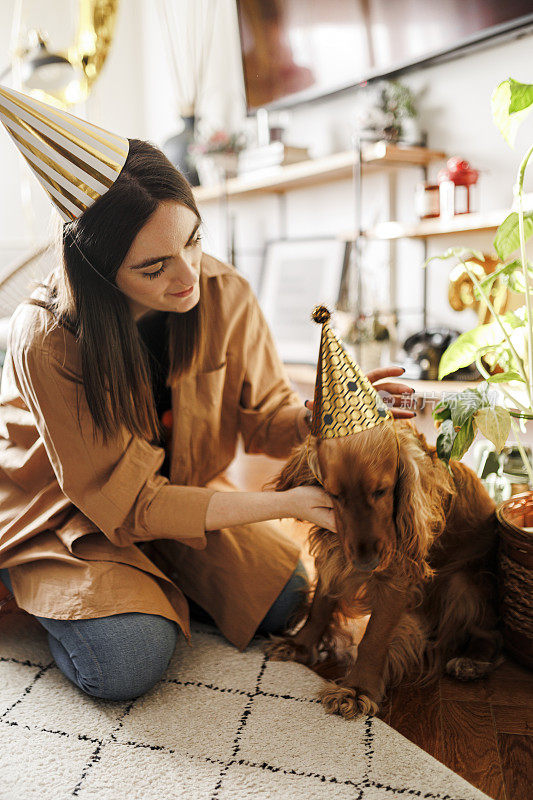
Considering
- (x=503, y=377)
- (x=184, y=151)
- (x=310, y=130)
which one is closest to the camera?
(x=503, y=377)

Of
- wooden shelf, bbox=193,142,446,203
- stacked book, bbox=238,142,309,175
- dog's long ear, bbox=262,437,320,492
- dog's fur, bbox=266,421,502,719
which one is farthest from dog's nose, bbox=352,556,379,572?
stacked book, bbox=238,142,309,175

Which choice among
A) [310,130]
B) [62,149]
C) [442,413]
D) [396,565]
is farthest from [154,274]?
[310,130]

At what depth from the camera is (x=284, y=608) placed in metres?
1.69

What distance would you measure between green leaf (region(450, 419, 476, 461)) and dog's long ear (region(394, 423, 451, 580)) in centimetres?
5

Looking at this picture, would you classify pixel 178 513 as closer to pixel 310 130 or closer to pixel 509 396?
pixel 509 396

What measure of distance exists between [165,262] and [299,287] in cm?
183

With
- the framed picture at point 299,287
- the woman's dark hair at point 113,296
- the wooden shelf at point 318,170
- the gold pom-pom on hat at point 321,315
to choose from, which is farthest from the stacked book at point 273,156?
the gold pom-pom on hat at point 321,315

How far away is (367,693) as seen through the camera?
1.41 meters

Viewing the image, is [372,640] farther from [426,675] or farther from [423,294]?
[423,294]

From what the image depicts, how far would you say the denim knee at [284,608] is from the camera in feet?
5.54

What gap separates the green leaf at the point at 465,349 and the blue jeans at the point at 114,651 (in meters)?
0.83

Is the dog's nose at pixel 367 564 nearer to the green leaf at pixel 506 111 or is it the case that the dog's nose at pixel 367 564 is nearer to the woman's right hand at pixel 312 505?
the woman's right hand at pixel 312 505

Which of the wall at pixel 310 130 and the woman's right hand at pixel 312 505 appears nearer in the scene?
the woman's right hand at pixel 312 505

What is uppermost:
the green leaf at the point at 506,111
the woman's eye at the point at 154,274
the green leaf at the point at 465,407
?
the green leaf at the point at 506,111
